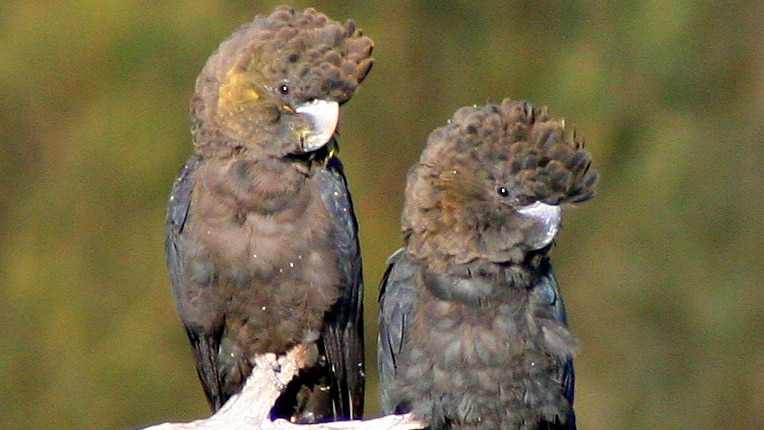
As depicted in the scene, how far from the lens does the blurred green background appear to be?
9992 mm

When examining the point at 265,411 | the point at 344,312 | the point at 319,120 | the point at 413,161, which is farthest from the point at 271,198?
the point at 413,161

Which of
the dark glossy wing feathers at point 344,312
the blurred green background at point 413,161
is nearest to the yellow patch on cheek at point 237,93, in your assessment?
the dark glossy wing feathers at point 344,312

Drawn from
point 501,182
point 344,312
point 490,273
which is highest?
point 501,182

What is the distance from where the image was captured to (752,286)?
1055cm

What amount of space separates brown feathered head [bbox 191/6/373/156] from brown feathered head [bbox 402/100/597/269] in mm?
453

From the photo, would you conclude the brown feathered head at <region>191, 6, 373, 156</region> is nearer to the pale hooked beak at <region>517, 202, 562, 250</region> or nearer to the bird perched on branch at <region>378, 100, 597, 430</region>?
the bird perched on branch at <region>378, 100, 597, 430</region>

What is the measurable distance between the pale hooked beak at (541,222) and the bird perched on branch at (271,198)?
0.77 m

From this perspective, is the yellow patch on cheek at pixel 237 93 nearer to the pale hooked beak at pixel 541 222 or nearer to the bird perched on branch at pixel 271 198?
the bird perched on branch at pixel 271 198

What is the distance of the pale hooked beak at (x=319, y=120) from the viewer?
Result: 5684 millimetres

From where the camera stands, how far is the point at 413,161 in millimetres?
9945

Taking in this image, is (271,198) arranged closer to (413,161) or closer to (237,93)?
(237,93)

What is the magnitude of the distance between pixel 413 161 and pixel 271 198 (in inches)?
168

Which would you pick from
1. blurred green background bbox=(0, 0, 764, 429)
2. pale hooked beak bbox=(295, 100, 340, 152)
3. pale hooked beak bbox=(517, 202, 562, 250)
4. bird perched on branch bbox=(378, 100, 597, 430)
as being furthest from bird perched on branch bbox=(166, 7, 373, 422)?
blurred green background bbox=(0, 0, 764, 429)

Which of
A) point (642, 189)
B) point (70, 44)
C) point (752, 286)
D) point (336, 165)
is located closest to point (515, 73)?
point (642, 189)
